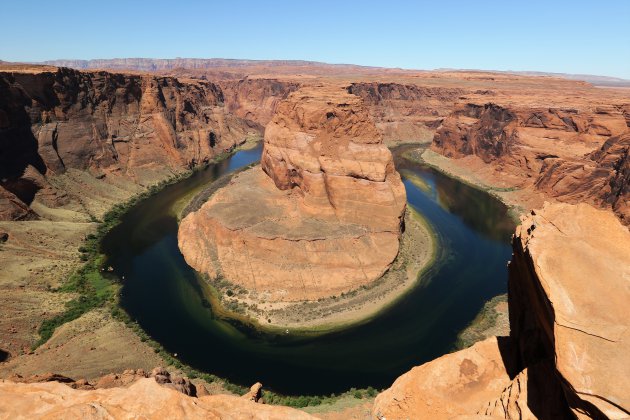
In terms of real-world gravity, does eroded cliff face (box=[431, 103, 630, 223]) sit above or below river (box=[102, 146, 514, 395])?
above

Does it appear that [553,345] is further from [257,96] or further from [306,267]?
[257,96]

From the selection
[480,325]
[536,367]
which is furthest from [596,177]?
[536,367]

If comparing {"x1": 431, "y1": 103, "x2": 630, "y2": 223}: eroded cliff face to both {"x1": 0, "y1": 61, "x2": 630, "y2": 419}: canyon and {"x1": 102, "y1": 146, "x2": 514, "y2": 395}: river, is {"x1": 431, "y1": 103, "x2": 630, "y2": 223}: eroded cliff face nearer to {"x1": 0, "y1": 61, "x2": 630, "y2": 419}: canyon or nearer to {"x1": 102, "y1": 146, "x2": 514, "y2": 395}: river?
{"x1": 0, "y1": 61, "x2": 630, "y2": 419}: canyon

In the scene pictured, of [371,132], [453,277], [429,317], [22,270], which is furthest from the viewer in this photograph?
[371,132]

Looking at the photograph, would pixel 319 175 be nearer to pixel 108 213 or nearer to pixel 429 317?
pixel 429 317

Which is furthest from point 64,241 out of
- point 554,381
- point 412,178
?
point 412,178

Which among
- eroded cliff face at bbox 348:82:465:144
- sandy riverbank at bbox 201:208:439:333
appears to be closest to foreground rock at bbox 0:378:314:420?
sandy riverbank at bbox 201:208:439:333
